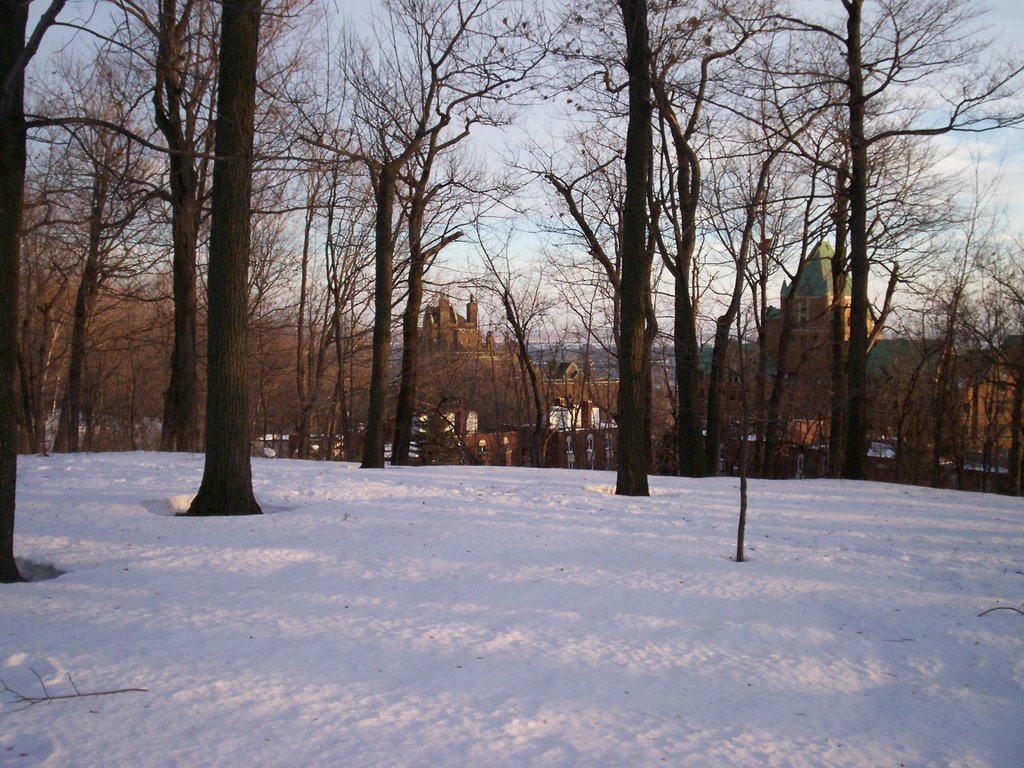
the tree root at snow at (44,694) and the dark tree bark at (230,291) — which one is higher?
the dark tree bark at (230,291)

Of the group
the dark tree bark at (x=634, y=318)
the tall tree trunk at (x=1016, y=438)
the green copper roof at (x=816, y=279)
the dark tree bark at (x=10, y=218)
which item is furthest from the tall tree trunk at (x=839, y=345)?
the dark tree bark at (x=10, y=218)

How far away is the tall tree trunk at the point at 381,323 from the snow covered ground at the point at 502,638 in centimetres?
542

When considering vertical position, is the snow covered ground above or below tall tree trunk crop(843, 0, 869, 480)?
below

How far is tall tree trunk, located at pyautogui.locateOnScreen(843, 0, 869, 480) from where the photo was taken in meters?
16.1

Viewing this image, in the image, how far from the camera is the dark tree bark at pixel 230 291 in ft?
27.9

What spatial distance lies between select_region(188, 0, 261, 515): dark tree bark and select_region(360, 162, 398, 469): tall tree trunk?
590cm

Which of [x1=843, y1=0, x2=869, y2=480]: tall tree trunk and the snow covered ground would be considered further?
[x1=843, y1=0, x2=869, y2=480]: tall tree trunk

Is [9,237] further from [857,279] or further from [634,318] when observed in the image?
[857,279]

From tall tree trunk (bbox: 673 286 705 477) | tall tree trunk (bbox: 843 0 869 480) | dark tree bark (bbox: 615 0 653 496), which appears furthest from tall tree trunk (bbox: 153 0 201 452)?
tall tree trunk (bbox: 843 0 869 480)

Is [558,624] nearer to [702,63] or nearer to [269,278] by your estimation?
[702,63]

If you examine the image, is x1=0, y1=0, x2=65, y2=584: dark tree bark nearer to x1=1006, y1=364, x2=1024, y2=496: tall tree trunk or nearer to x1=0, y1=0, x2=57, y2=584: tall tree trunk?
x1=0, y1=0, x2=57, y2=584: tall tree trunk

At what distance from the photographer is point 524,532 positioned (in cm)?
799

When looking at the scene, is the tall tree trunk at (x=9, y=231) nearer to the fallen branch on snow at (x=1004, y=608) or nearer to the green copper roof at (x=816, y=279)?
the fallen branch on snow at (x=1004, y=608)

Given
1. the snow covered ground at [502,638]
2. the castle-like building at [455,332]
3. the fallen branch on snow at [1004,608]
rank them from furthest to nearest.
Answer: the castle-like building at [455,332] < the fallen branch on snow at [1004,608] < the snow covered ground at [502,638]
